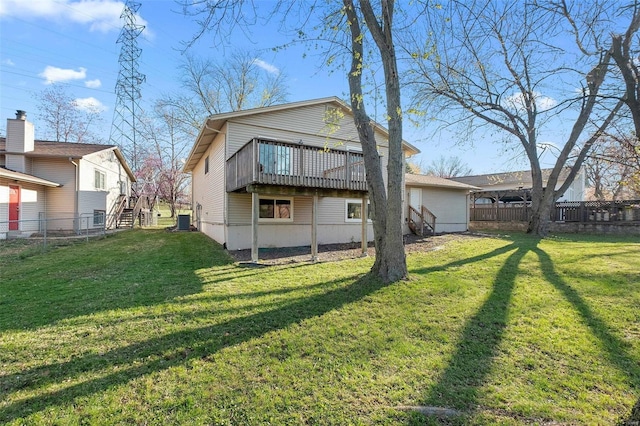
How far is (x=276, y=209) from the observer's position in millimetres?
11281

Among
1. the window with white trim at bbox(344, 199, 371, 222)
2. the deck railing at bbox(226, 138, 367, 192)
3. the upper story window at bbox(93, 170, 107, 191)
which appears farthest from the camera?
the upper story window at bbox(93, 170, 107, 191)

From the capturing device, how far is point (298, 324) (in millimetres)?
4188

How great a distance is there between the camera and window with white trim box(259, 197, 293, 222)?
11.0 metres

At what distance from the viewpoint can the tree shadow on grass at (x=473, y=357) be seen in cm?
267

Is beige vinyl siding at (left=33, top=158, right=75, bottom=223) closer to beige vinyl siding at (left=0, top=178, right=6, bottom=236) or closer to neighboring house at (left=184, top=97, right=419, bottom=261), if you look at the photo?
beige vinyl siding at (left=0, top=178, right=6, bottom=236)

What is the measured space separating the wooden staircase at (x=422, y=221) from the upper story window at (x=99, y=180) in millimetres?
17852

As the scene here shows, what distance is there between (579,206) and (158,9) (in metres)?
21.2

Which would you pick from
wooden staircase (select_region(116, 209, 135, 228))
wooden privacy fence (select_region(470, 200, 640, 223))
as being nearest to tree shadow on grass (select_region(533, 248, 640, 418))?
wooden privacy fence (select_region(470, 200, 640, 223))

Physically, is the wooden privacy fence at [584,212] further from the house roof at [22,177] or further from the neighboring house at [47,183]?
the house roof at [22,177]

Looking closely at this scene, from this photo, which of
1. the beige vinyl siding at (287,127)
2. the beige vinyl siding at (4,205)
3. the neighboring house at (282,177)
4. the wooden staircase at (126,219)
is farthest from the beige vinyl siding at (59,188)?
the beige vinyl siding at (287,127)

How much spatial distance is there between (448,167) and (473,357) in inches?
2161

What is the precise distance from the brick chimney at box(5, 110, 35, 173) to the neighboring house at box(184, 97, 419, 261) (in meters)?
8.00

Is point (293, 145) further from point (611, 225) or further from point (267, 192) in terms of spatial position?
point (611, 225)

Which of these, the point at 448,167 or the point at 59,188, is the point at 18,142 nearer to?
the point at 59,188
